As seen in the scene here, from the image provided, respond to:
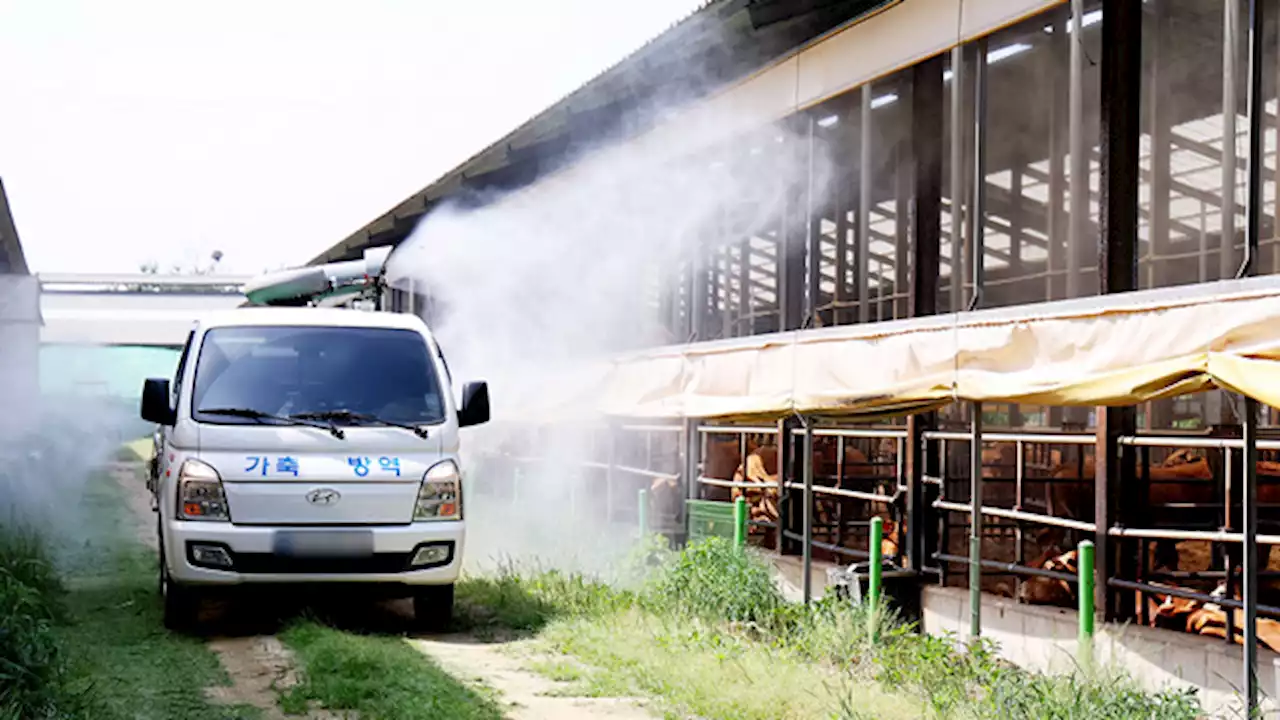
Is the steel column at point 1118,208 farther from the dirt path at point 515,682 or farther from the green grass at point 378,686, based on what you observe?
the green grass at point 378,686

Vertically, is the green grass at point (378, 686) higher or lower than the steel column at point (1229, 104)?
lower

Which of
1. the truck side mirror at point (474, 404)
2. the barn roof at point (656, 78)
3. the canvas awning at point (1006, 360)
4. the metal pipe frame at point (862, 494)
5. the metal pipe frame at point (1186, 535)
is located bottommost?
the metal pipe frame at point (1186, 535)

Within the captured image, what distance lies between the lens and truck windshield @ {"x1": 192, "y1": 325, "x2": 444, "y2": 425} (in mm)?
9609

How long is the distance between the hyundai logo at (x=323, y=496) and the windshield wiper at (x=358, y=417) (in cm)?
60

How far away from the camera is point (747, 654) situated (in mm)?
8484

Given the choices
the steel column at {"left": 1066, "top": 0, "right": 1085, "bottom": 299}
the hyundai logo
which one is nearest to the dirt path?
the hyundai logo

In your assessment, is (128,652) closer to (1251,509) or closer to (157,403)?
(157,403)

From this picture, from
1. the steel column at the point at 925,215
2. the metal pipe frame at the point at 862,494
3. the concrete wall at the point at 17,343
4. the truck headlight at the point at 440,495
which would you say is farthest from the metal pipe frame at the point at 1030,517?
the concrete wall at the point at 17,343

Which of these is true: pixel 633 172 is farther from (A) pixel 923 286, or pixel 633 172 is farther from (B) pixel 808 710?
(B) pixel 808 710

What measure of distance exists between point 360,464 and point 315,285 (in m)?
5.82

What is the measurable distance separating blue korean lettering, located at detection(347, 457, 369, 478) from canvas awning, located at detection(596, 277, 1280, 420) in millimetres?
2864

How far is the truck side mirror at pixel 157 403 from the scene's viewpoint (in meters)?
9.41

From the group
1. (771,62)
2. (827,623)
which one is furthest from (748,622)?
(771,62)

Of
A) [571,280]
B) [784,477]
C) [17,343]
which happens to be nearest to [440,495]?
[784,477]
